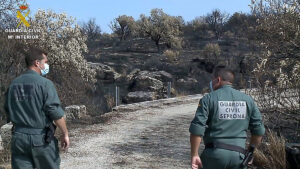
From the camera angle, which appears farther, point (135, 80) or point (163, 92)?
point (135, 80)

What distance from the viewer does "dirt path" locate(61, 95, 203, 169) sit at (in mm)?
7156

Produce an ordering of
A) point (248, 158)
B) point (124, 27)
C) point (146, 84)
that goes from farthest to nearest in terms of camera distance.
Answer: point (124, 27) < point (146, 84) < point (248, 158)

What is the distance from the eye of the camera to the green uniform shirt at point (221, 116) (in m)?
3.62

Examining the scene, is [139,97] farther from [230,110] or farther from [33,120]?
[230,110]

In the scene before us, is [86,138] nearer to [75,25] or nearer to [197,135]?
[197,135]

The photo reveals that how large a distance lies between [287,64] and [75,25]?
60.6 feet


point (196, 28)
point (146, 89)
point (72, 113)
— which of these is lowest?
point (72, 113)

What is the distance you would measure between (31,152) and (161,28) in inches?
1666

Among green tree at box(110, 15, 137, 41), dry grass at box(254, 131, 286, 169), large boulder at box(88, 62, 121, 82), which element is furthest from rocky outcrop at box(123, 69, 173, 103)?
green tree at box(110, 15, 137, 41)

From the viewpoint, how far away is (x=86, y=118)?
12.9 m

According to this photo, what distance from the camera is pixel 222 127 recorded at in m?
3.67

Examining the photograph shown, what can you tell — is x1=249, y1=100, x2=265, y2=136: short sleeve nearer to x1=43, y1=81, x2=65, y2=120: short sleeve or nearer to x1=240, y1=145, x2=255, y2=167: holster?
x1=240, y1=145, x2=255, y2=167: holster

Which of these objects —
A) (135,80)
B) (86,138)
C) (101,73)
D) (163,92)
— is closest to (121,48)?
(101,73)
